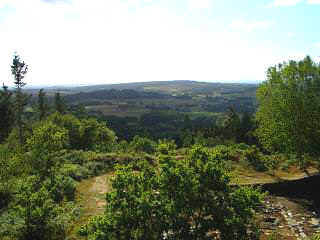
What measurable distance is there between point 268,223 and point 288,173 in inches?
574

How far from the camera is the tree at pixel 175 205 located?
12.1m

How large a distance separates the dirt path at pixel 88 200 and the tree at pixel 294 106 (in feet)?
53.8

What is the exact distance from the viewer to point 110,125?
13438 centimetres

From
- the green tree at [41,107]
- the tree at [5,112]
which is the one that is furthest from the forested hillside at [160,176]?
the green tree at [41,107]

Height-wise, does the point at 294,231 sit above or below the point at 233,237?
below

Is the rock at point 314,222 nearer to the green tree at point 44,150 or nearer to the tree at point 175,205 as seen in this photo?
the tree at point 175,205

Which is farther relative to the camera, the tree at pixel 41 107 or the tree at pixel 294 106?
the tree at pixel 41 107

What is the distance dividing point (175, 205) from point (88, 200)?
599 inches

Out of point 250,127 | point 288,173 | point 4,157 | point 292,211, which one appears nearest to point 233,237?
point 292,211

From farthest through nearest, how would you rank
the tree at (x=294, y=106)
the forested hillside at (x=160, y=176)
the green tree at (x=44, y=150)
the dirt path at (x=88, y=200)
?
the tree at (x=294, y=106)
the green tree at (x=44, y=150)
the dirt path at (x=88, y=200)
the forested hillside at (x=160, y=176)

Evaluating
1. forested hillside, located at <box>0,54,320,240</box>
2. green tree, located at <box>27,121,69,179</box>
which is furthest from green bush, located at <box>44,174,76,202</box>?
green tree, located at <box>27,121,69,179</box>

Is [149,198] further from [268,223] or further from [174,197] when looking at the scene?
[268,223]

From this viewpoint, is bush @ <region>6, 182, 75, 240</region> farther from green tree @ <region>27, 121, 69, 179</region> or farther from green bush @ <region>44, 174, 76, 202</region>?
green tree @ <region>27, 121, 69, 179</region>

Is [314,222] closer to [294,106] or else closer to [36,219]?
[294,106]
